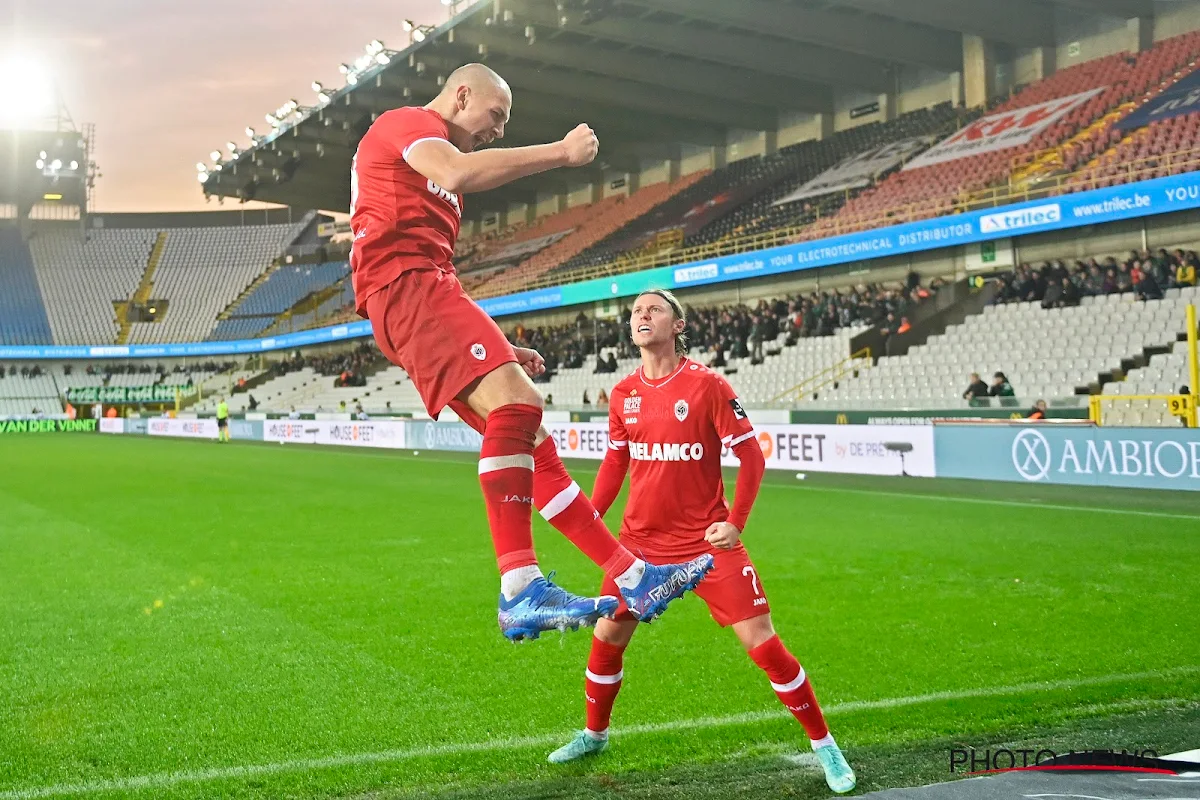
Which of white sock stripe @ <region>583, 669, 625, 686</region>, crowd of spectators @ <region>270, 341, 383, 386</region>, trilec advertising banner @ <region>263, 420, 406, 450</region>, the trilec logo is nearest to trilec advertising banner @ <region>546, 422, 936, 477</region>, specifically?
the trilec logo

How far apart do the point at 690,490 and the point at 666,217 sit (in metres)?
35.1

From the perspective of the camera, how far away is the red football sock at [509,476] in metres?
3.35

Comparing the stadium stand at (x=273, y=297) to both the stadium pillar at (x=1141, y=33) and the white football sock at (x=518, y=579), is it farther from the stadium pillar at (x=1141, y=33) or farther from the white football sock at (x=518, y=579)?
the white football sock at (x=518, y=579)

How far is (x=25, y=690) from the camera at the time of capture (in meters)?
5.17

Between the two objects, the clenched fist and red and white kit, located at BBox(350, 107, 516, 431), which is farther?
red and white kit, located at BBox(350, 107, 516, 431)

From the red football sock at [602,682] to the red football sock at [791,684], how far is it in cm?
59

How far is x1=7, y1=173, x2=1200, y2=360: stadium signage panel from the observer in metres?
20.6

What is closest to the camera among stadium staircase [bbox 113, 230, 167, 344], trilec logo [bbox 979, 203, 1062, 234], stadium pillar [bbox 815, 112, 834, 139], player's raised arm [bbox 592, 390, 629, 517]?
player's raised arm [bbox 592, 390, 629, 517]

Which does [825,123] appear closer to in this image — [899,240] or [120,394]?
[899,240]

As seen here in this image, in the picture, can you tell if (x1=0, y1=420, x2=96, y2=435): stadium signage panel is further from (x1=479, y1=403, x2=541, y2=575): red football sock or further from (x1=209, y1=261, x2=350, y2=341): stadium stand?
(x1=479, y1=403, x2=541, y2=575): red football sock

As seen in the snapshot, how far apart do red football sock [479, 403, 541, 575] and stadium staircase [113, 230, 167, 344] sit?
66.1m

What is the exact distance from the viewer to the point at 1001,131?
28.5 meters

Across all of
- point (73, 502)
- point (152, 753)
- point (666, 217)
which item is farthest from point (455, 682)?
point (666, 217)

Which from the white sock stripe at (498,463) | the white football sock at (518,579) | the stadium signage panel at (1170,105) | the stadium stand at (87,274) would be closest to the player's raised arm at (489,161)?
the white sock stripe at (498,463)
